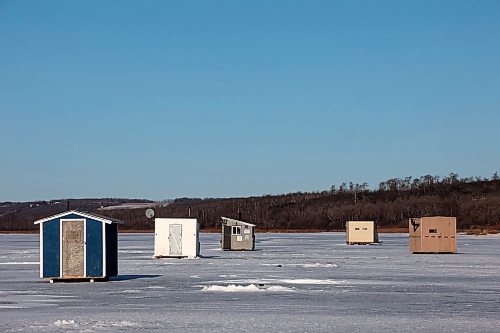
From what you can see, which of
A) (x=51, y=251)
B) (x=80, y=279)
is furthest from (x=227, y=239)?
(x=51, y=251)

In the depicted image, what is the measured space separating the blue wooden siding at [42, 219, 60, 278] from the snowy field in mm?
494

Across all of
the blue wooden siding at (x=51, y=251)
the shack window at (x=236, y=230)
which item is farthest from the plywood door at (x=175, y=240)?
the blue wooden siding at (x=51, y=251)

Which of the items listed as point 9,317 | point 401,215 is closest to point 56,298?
point 9,317

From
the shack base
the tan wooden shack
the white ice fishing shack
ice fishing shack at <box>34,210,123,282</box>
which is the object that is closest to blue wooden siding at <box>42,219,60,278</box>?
ice fishing shack at <box>34,210,123,282</box>

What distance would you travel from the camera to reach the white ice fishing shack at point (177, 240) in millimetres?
45969

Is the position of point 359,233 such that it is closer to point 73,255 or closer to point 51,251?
point 73,255

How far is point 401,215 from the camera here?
7077 inches

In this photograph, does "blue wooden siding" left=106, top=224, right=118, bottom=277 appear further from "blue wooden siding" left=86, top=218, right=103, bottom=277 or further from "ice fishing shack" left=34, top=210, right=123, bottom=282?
"blue wooden siding" left=86, top=218, right=103, bottom=277

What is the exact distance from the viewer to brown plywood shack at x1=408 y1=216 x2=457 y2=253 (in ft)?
182

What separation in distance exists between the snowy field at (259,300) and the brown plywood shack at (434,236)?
1766 centimetres

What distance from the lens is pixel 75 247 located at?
1165 inches

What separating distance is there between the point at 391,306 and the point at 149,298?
21.1 ft

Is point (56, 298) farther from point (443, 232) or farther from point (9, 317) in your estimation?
point (443, 232)

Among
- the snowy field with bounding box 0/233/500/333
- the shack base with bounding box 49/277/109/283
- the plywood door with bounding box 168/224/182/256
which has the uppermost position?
the plywood door with bounding box 168/224/182/256
